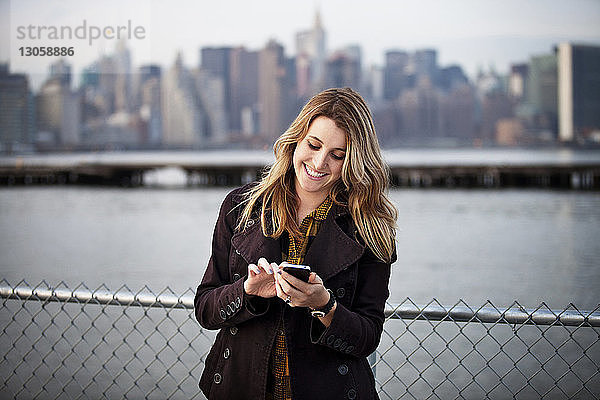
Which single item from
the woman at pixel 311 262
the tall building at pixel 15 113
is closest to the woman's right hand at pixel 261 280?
the woman at pixel 311 262

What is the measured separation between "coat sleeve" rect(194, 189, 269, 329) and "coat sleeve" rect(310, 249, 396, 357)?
26 centimetres

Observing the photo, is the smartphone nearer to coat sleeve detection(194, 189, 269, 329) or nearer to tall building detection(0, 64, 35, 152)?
coat sleeve detection(194, 189, 269, 329)

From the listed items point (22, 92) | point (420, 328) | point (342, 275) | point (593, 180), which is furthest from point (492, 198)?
point (22, 92)

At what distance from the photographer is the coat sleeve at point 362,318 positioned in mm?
2615

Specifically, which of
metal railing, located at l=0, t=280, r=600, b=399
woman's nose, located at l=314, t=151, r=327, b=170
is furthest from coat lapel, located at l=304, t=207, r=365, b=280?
metal railing, located at l=0, t=280, r=600, b=399

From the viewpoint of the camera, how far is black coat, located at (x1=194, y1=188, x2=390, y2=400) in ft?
8.87

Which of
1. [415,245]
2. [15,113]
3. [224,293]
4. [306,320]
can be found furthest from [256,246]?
[15,113]

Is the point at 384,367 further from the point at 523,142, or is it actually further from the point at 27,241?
the point at 523,142

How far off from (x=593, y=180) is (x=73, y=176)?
48.2 m

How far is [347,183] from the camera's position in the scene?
281cm

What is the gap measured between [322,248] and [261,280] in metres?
0.31

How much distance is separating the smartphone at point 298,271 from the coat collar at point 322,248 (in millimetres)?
306

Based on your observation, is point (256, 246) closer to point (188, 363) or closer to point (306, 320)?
point (306, 320)

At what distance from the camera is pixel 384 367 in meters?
9.62
